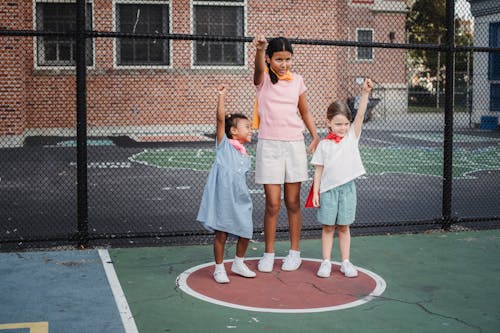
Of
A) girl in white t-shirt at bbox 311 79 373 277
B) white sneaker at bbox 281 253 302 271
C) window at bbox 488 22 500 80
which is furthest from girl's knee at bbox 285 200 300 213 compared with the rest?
window at bbox 488 22 500 80

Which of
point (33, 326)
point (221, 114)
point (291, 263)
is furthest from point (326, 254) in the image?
point (33, 326)

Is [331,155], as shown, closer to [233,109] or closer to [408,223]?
[408,223]

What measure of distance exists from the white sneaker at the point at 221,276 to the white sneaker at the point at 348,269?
3.26 feet

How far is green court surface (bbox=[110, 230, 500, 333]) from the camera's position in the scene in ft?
14.0

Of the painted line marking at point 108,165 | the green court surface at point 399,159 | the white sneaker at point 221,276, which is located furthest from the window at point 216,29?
the white sneaker at point 221,276

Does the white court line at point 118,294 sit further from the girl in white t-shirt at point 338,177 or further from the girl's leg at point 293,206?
the girl in white t-shirt at point 338,177

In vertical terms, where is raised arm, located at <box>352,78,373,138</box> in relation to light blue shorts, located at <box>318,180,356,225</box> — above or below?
above

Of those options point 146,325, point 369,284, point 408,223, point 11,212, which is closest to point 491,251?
point 408,223

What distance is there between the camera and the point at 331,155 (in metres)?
5.54

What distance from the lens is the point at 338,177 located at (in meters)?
5.49

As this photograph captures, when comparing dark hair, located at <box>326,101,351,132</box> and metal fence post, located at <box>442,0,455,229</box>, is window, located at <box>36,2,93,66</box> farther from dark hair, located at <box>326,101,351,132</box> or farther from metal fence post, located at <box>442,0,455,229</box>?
dark hair, located at <box>326,101,351,132</box>

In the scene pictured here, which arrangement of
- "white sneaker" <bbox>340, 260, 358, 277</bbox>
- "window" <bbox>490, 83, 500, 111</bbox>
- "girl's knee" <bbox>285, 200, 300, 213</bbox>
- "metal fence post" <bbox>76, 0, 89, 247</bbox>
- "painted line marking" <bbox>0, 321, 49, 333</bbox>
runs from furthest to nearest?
"window" <bbox>490, 83, 500, 111</bbox> → "metal fence post" <bbox>76, 0, 89, 247</bbox> → "girl's knee" <bbox>285, 200, 300, 213</bbox> → "white sneaker" <bbox>340, 260, 358, 277</bbox> → "painted line marking" <bbox>0, 321, 49, 333</bbox>

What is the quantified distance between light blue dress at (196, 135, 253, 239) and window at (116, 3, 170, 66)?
1592cm

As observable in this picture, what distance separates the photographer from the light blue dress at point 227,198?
17.1ft
